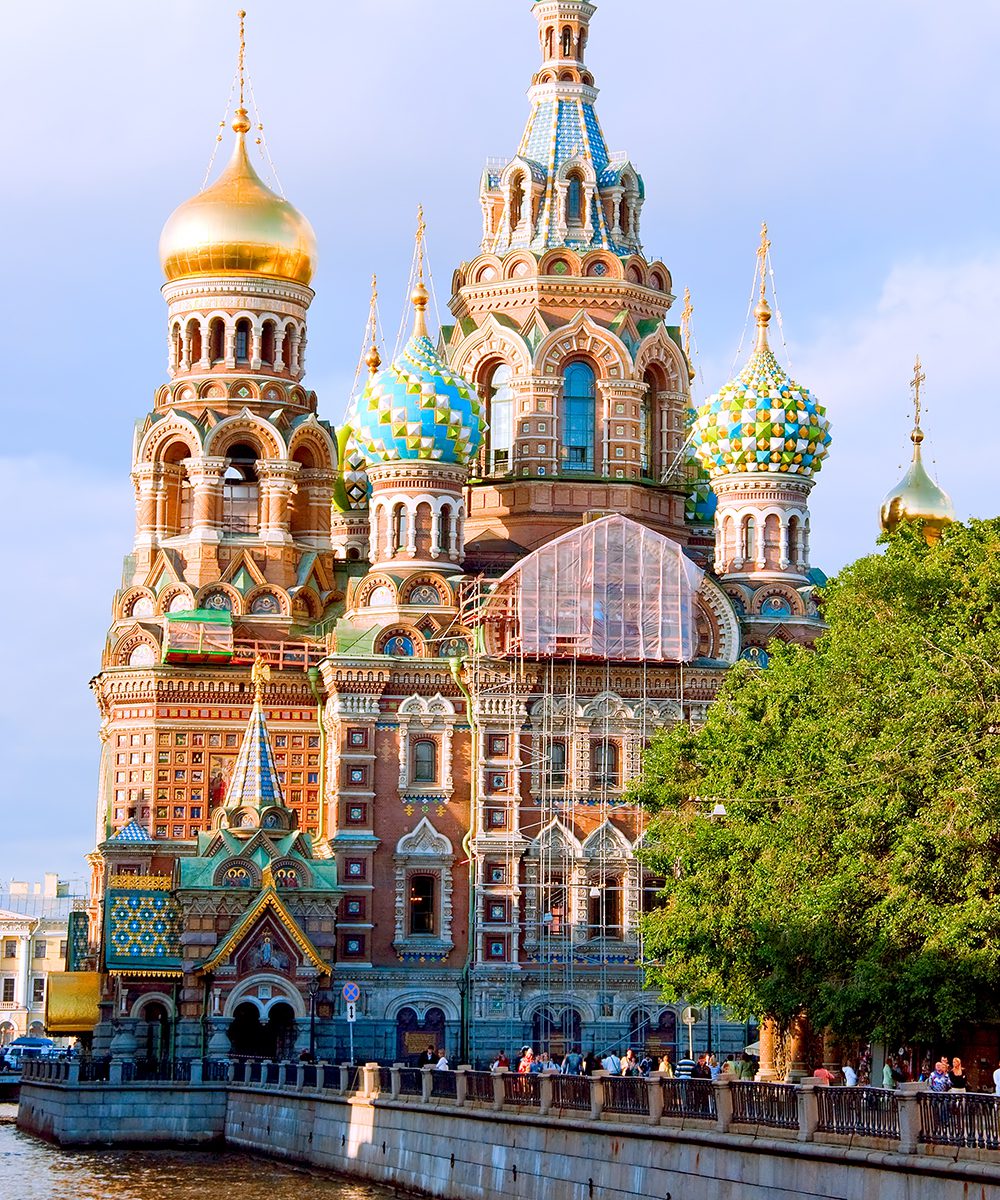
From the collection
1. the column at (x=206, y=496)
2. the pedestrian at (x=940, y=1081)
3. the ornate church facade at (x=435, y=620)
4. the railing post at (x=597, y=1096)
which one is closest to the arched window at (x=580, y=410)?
the ornate church facade at (x=435, y=620)

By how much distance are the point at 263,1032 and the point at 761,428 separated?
637 inches

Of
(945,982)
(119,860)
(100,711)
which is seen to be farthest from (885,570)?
(100,711)

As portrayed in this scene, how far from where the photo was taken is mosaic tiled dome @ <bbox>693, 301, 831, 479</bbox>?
5581cm

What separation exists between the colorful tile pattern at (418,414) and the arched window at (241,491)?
445 cm

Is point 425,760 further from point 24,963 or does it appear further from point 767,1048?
point 24,963

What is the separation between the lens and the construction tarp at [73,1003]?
52.5 meters

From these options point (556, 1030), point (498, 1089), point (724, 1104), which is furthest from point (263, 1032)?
point (724, 1104)

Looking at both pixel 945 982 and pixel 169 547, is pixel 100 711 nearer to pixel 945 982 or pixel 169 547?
pixel 169 547

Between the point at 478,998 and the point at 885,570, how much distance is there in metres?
17.3

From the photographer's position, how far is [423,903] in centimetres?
5306

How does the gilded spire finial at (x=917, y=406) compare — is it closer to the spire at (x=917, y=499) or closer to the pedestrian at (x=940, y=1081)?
the spire at (x=917, y=499)

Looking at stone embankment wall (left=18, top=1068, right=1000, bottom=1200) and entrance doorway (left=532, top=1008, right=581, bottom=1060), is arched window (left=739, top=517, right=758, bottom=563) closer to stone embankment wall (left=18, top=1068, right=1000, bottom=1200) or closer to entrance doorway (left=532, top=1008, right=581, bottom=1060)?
entrance doorway (left=532, top=1008, right=581, bottom=1060)

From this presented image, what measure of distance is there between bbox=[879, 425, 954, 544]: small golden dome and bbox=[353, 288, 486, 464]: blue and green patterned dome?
13.7m

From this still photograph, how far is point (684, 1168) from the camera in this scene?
29125 millimetres
